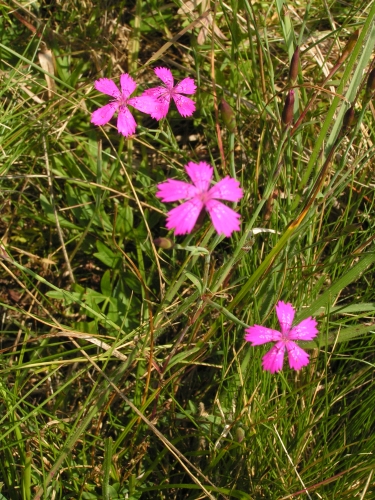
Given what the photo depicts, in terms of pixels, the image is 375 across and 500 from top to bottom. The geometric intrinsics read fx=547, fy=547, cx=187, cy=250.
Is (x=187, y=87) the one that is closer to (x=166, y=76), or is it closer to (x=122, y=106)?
(x=166, y=76)

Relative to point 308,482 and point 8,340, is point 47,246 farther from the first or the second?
point 308,482

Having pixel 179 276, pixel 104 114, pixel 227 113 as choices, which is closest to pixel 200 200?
pixel 227 113

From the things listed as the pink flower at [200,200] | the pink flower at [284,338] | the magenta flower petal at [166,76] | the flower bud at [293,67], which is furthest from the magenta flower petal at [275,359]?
the magenta flower petal at [166,76]

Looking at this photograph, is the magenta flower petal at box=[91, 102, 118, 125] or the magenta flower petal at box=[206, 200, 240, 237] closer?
the magenta flower petal at box=[206, 200, 240, 237]

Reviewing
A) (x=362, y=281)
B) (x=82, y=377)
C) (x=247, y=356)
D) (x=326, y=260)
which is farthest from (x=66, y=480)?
(x=362, y=281)

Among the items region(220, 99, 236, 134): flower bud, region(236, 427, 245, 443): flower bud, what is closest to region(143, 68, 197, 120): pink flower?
region(220, 99, 236, 134): flower bud

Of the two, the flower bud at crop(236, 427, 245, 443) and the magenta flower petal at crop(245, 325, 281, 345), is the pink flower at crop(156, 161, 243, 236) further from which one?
the flower bud at crop(236, 427, 245, 443)

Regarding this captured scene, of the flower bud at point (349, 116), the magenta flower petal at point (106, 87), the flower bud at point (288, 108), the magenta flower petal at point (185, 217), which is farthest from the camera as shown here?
the magenta flower petal at point (106, 87)

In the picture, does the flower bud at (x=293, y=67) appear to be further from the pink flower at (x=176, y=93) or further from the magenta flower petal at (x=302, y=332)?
the magenta flower petal at (x=302, y=332)
